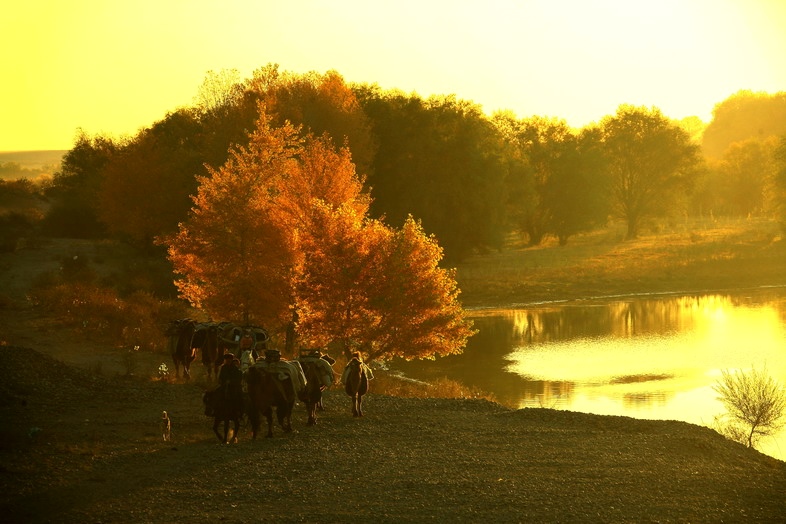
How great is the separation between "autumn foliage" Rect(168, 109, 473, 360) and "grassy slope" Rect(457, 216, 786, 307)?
39178 mm

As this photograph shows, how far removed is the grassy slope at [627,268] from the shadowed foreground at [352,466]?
53.3 metres

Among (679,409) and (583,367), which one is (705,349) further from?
(679,409)

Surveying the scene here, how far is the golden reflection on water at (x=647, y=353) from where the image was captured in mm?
42438

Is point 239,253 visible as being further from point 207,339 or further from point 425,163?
point 425,163

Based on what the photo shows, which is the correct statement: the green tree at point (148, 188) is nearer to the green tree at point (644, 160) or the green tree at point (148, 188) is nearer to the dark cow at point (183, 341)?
the dark cow at point (183, 341)

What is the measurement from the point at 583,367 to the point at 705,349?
938 centimetres

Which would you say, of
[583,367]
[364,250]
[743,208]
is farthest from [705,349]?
[743,208]

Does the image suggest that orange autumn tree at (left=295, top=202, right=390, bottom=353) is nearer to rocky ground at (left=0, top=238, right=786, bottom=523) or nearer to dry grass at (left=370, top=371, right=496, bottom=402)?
dry grass at (left=370, top=371, right=496, bottom=402)

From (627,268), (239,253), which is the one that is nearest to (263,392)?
(239,253)

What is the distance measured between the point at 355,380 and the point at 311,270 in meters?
13.8

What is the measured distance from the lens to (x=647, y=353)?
A: 56.8 meters

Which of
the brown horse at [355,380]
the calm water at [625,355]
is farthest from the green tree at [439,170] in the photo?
the brown horse at [355,380]

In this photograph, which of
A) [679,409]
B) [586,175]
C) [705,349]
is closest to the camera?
[679,409]

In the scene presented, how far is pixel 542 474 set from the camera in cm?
2323
